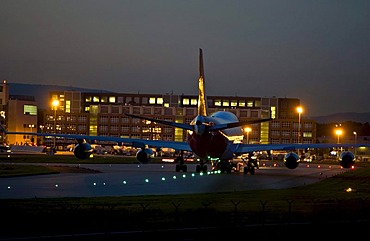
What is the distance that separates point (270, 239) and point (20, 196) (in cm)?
1823

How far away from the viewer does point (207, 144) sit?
62906mm

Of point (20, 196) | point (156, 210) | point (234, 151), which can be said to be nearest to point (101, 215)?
point (156, 210)

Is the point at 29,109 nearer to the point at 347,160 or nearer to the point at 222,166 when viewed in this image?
the point at 222,166

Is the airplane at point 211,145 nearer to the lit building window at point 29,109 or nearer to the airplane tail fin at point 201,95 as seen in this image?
the airplane tail fin at point 201,95

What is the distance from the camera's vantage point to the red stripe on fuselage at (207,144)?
62.3 meters

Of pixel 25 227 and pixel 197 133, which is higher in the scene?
pixel 197 133

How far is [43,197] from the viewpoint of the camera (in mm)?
40531

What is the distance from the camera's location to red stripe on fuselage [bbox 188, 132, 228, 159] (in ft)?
204

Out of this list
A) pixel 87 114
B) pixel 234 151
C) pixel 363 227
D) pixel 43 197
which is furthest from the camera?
pixel 87 114

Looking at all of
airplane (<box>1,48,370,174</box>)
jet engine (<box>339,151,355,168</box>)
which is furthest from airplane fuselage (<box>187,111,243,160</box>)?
jet engine (<box>339,151,355,168</box>)

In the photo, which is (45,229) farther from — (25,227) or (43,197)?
(43,197)

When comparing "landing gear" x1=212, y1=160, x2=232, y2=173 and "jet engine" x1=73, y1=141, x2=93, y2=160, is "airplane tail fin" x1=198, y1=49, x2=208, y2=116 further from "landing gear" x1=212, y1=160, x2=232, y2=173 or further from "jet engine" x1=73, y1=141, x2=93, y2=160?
"jet engine" x1=73, y1=141, x2=93, y2=160

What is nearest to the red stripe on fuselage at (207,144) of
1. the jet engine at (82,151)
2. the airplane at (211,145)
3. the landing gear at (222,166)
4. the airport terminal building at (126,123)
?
the airplane at (211,145)

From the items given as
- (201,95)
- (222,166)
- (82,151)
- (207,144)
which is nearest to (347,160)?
(222,166)
